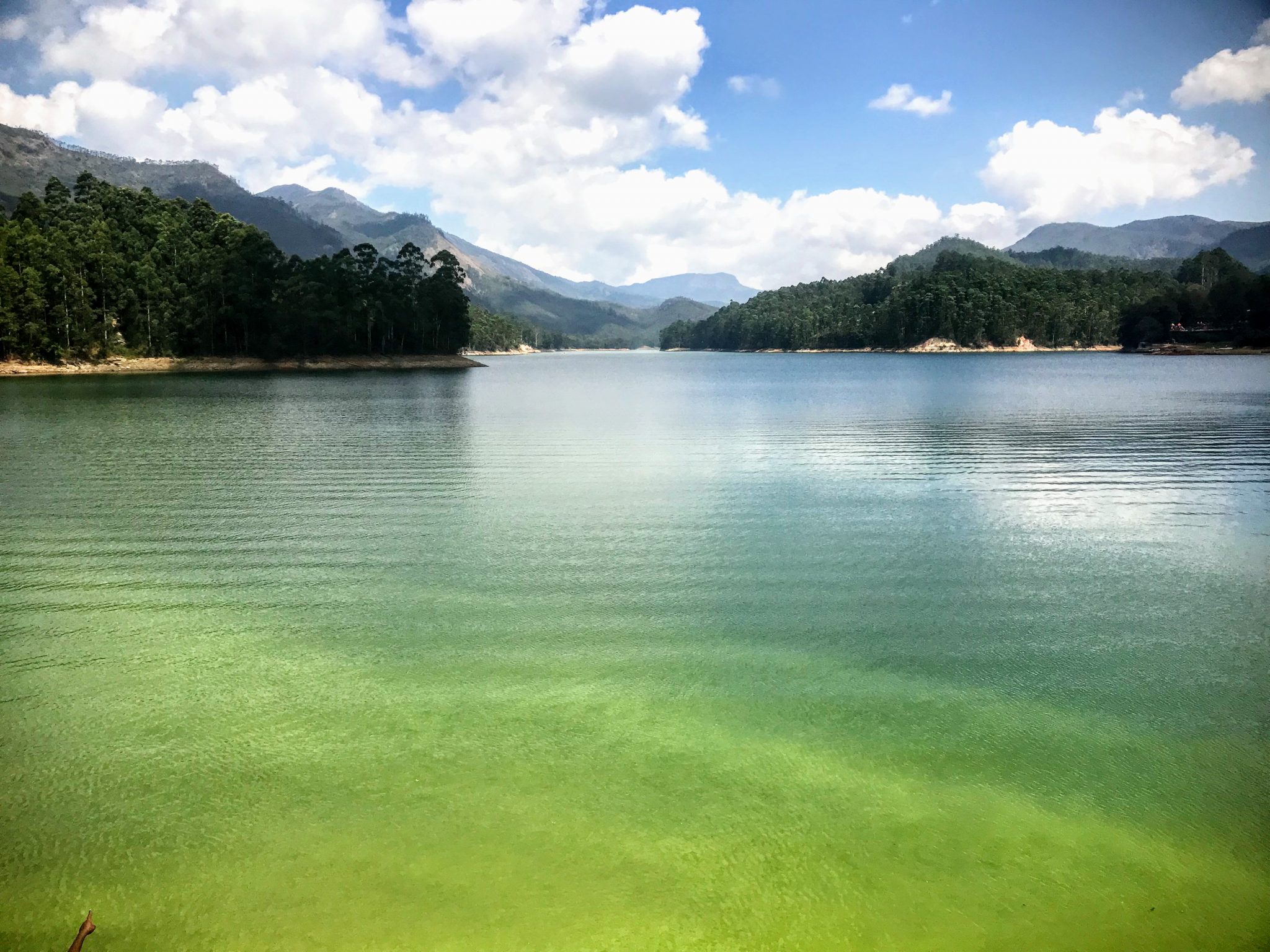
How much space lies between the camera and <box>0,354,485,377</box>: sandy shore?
68562 millimetres

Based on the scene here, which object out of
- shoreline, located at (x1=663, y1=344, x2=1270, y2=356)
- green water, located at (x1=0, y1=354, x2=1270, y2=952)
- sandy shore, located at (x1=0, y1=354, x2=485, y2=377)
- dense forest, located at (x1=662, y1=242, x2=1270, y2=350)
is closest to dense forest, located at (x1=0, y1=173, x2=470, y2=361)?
sandy shore, located at (x1=0, y1=354, x2=485, y2=377)

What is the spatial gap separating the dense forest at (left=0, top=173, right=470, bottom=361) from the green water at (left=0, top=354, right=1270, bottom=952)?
228ft

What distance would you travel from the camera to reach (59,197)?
Result: 8612 cm

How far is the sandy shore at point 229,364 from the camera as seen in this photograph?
225ft

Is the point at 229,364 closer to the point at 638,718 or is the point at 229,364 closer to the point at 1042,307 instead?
the point at 638,718

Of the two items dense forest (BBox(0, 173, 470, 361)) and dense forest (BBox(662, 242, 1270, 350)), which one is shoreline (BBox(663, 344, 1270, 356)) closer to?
dense forest (BBox(662, 242, 1270, 350))

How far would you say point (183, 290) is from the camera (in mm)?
82562

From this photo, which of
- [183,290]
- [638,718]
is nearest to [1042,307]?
[183,290]

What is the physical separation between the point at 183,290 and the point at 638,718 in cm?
9432

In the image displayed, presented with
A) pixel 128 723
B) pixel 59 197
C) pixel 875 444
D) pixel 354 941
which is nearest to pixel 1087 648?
pixel 354 941

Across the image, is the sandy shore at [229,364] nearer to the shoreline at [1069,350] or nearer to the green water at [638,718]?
the green water at [638,718]

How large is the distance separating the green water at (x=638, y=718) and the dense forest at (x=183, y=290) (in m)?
69.5

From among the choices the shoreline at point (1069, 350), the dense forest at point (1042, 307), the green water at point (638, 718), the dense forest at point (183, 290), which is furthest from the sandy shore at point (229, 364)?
the dense forest at point (1042, 307)

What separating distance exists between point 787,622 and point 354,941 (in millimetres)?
5924
